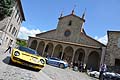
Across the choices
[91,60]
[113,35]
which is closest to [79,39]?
[91,60]

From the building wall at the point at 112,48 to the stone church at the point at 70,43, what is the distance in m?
1.20

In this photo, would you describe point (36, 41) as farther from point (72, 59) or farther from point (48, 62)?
point (48, 62)

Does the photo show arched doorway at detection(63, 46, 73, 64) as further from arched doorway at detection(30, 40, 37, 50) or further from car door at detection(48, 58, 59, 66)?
car door at detection(48, 58, 59, 66)

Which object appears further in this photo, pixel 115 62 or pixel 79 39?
pixel 79 39

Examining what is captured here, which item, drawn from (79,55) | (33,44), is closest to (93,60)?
(79,55)

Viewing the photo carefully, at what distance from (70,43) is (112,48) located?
885cm

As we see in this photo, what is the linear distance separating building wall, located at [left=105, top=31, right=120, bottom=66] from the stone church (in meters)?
1.20

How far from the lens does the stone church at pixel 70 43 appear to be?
3396 cm

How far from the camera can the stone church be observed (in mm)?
33956

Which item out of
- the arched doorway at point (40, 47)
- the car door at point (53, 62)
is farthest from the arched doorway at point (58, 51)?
the car door at point (53, 62)

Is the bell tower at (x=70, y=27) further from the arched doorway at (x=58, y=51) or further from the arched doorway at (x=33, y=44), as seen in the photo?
the arched doorway at (x=33, y=44)

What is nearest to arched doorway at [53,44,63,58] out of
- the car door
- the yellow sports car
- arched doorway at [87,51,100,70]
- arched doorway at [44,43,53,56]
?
arched doorway at [44,43,53,56]

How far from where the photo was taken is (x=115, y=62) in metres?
29.1

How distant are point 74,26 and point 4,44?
51.9 feet
